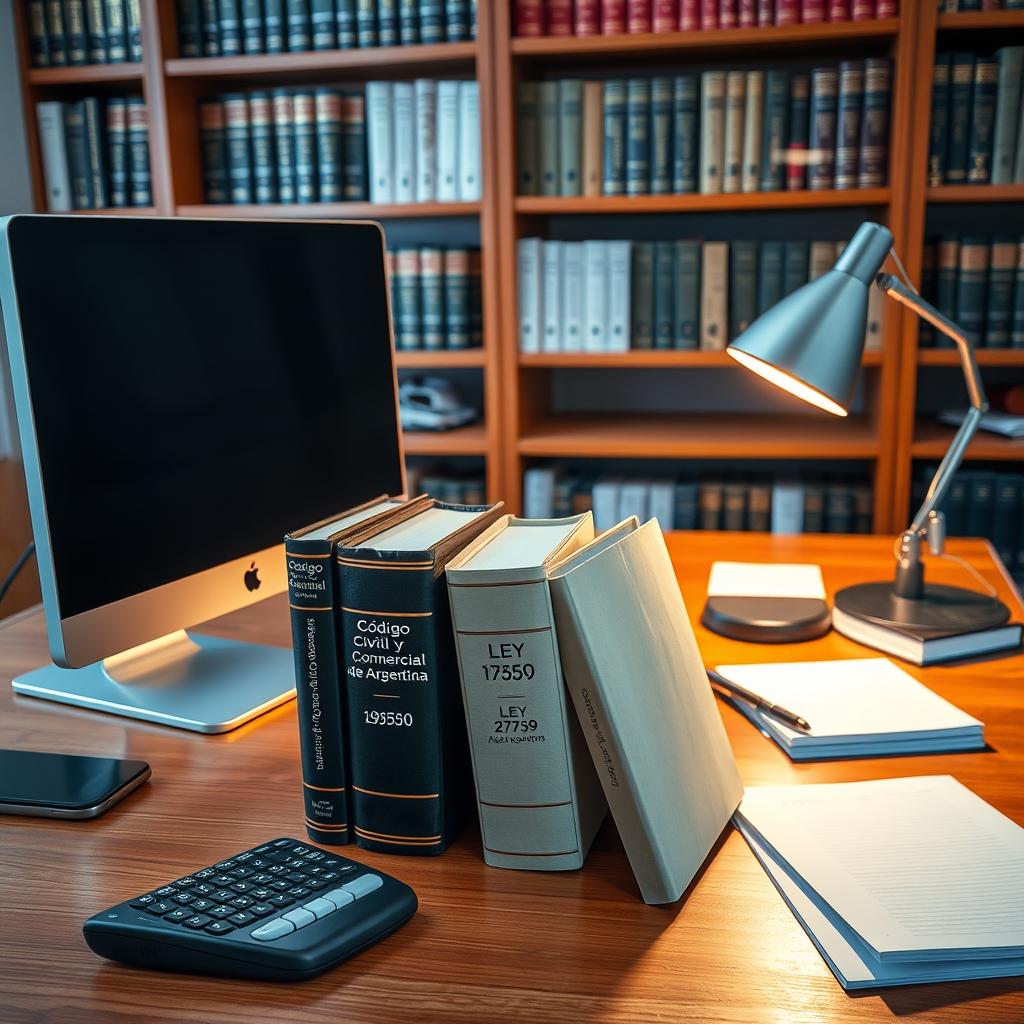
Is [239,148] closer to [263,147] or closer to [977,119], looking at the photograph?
[263,147]

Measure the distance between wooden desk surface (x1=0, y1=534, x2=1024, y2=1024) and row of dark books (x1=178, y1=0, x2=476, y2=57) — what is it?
1.85 m

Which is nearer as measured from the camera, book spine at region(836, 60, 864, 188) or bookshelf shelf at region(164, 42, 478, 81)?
book spine at region(836, 60, 864, 188)

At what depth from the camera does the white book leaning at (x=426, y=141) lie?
2.36 metres

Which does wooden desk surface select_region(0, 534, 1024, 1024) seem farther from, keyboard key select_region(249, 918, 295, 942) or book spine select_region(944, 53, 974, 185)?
book spine select_region(944, 53, 974, 185)

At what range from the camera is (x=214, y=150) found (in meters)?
2.54

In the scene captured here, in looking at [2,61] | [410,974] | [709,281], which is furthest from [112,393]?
[2,61]

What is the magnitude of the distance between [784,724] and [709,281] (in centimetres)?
156

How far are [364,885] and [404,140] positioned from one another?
201cm

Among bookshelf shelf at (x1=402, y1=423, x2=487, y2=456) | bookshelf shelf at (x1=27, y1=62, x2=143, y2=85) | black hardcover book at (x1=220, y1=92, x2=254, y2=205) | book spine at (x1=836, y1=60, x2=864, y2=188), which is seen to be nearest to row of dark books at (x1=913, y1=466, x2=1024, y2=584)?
book spine at (x1=836, y1=60, x2=864, y2=188)

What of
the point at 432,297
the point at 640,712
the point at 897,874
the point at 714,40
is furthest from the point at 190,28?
the point at 897,874

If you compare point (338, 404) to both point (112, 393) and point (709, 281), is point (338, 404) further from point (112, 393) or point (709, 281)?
point (709, 281)

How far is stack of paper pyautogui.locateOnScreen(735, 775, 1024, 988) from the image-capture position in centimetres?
64

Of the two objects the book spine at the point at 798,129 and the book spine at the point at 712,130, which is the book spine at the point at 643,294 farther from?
the book spine at the point at 798,129

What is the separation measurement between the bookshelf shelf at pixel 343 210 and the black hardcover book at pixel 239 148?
0.12 feet
